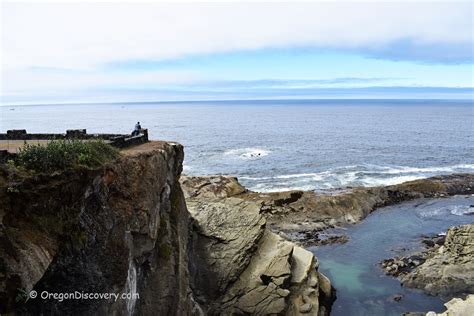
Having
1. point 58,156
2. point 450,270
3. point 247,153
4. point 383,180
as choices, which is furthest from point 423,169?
point 58,156

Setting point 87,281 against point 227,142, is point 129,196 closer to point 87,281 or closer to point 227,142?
point 87,281

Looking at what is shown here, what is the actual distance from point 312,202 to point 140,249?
4111cm

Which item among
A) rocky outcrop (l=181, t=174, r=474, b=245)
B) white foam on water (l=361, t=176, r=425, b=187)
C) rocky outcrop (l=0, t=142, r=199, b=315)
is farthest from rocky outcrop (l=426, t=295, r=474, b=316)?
white foam on water (l=361, t=176, r=425, b=187)

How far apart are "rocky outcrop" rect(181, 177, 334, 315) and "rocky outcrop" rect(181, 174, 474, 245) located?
17420 millimetres

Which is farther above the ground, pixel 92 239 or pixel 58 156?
pixel 58 156

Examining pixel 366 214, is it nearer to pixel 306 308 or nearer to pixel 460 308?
pixel 460 308

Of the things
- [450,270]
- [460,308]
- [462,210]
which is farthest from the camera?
[462,210]

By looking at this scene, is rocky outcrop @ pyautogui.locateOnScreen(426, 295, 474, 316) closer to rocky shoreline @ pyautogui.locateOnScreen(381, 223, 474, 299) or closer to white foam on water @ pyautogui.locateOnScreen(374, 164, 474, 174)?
rocky shoreline @ pyautogui.locateOnScreen(381, 223, 474, 299)

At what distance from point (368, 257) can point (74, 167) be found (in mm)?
35259

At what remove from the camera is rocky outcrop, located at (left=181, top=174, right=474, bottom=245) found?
2074 inches

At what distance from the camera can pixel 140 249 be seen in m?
19.2

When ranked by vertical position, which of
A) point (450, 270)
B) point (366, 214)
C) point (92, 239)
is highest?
point (92, 239)

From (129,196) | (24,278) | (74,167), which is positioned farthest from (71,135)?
(24,278)

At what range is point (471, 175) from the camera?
74000 mm
